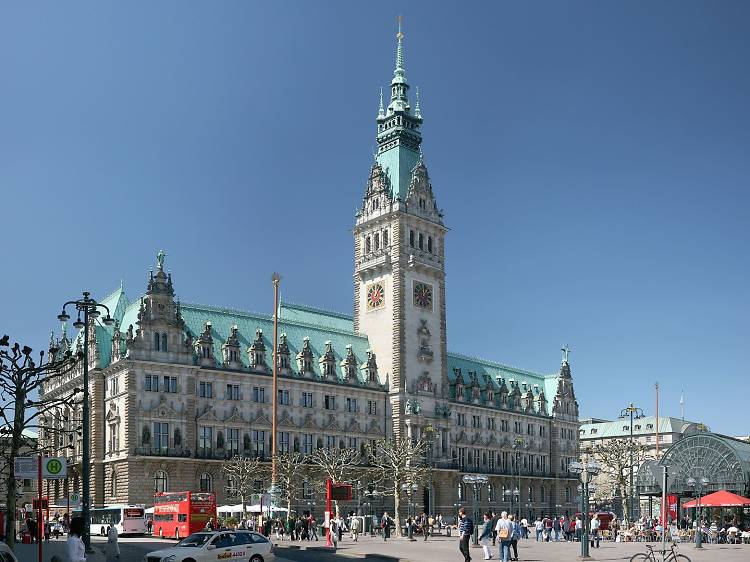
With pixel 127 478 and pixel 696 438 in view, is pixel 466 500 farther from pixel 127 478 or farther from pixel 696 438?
pixel 127 478

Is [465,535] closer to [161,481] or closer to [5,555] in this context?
[5,555]

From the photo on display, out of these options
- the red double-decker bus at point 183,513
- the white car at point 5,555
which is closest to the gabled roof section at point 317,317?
the red double-decker bus at point 183,513

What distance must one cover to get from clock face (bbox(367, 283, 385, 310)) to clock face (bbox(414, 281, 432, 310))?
454cm

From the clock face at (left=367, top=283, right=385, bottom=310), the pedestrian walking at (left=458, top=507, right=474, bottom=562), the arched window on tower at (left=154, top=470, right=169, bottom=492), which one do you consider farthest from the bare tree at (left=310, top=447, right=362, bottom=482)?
the pedestrian walking at (left=458, top=507, right=474, bottom=562)

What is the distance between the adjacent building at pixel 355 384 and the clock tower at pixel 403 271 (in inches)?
8.8

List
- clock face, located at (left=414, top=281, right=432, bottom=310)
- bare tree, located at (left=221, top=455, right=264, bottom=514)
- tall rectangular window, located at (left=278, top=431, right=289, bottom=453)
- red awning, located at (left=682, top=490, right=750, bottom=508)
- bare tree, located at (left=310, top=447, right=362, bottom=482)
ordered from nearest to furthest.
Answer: red awning, located at (left=682, top=490, right=750, bottom=508) < bare tree, located at (left=221, top=455, right=264, bottom=514) < bare tree, located at (left=310, top=447, right=362, bottom=482) < tall rectangular window, located at (left=278, top=431, right=289, bottom=453) < clock face, located at (left=414, top=281, right=432, bottom=310)

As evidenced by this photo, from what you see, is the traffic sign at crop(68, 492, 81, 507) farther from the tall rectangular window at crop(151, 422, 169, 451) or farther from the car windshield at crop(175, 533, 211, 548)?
the car windshield at crop(175, 533, 211, 548)

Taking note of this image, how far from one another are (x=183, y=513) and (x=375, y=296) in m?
60.9

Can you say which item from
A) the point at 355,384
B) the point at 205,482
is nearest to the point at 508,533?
the point at 205,482

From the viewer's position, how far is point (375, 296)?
134125 millimetres

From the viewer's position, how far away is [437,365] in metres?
136

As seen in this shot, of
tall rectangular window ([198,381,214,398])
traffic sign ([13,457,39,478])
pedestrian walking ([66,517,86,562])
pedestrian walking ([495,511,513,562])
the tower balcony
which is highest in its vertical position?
the tower balcony

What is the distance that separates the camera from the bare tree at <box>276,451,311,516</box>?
108250 millimetres

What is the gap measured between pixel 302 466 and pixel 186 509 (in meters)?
37.7
